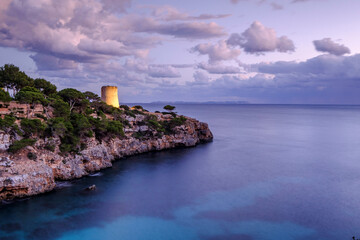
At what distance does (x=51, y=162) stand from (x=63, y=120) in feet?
A: 20.2

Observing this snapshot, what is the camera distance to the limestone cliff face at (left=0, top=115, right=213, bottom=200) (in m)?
22.4

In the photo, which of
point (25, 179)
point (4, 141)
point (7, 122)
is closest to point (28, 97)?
point (7, 122)

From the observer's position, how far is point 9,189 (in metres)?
22.0

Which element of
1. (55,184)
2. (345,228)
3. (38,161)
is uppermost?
(38,161)

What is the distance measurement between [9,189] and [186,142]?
31116 mm

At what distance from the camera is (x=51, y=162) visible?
2689cm

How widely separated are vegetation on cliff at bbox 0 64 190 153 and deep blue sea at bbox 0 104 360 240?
16.6ft

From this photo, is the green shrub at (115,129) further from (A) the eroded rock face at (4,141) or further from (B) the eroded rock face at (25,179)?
(A) the eroded rock face at (4,141)

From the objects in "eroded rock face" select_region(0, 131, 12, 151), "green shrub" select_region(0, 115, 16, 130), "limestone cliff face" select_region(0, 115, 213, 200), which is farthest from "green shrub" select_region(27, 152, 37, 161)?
"green shrub" select_region(0, 115, 16, 130)

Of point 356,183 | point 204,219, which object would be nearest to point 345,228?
point 204,219

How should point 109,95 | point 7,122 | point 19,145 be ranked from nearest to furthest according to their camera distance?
point 19,145
point 7,122
point 109,95

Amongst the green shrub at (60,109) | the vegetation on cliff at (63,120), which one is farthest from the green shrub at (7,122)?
the green shrub at (60,109)

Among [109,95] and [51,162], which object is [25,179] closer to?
[51,162]

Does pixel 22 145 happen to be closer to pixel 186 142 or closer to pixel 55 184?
pixel 55 184
